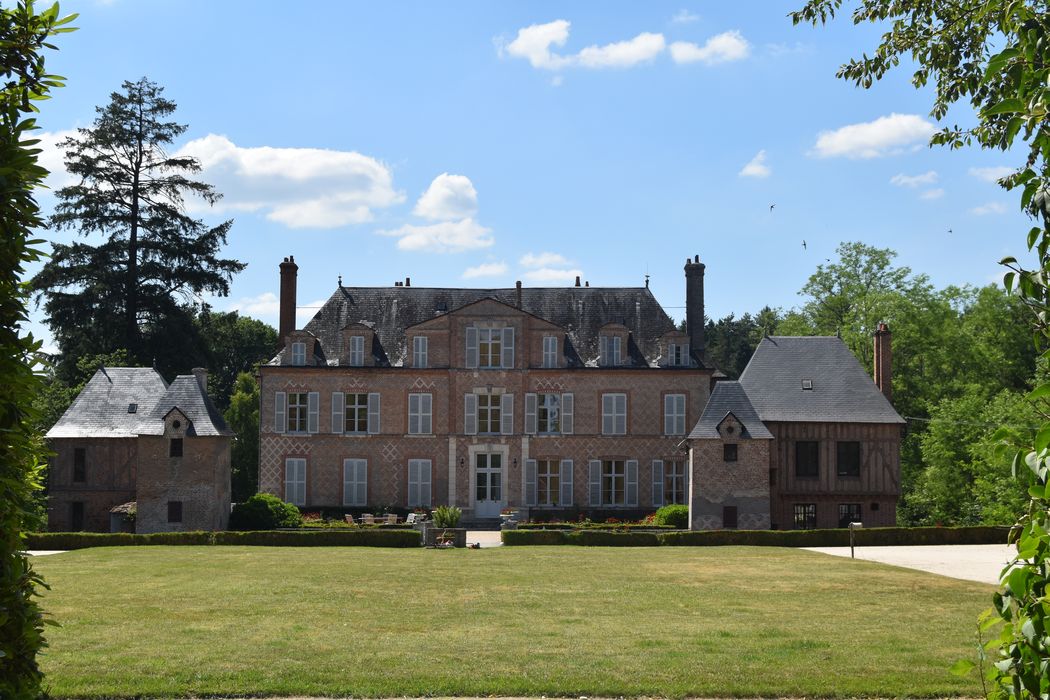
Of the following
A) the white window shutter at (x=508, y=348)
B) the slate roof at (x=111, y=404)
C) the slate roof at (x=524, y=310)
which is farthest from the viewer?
the slate roof at (x=524, y=310)

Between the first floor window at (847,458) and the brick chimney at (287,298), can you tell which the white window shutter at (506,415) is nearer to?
the brick chimney at (287,298)

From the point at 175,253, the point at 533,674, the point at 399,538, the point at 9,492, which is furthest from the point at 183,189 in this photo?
the point at 9,492

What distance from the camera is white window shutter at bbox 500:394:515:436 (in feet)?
136

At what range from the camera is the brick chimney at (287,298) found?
1695 inches

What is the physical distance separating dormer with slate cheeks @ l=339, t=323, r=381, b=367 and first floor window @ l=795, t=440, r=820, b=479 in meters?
17.1

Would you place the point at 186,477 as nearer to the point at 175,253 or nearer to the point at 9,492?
the point at 175,253

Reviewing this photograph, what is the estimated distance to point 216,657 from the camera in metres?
11.0

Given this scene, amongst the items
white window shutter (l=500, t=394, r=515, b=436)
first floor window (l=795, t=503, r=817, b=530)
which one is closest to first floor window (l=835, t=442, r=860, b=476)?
first floor window (l=795, t=503, r=817, b=530)

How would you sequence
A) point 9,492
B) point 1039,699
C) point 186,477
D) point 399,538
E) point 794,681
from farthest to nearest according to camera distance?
point 186,477 → point 399,538 → point 794,681 → point 9,492 → point 1039,699

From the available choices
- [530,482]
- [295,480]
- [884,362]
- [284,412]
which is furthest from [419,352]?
[884,362]

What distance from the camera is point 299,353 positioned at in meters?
41.7

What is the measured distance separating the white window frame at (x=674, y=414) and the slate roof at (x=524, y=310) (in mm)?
1710

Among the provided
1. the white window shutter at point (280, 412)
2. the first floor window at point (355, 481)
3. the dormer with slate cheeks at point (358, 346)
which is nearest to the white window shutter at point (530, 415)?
the dormer with slate cheeks at point (358, 346)

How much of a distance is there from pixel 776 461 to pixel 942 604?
2131 centimetres
